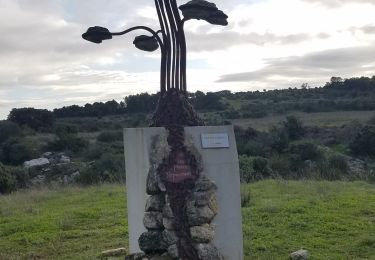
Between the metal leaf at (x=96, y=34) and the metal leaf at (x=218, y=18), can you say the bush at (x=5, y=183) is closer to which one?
the metal leaf at (x=96, y=34)

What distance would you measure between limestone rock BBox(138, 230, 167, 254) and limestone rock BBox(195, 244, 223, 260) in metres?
0.36

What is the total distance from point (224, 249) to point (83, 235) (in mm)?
3544

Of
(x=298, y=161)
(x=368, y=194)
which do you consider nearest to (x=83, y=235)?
(x=368, y=194)

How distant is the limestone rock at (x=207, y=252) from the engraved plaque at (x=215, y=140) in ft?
3.44

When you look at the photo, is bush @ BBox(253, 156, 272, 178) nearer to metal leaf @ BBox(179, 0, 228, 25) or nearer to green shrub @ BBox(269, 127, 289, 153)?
green shrub @ BBox(269, 127, 289, 153)

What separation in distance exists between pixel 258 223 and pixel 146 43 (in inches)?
147

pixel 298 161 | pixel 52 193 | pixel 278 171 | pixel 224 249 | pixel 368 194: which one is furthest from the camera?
pixel 298 161

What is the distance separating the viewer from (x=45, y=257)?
7473mm

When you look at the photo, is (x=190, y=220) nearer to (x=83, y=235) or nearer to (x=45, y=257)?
(x=45, y=257)

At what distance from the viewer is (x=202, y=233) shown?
539 cm

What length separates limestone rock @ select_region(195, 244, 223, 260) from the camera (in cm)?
538

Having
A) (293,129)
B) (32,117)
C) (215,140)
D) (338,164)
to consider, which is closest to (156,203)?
(215,140)

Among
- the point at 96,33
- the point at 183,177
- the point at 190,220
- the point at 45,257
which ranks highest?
the point at 96,33

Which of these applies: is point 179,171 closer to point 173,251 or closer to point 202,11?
point 173,251
